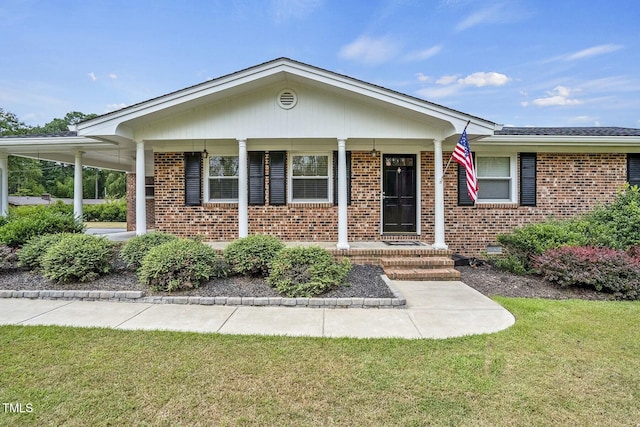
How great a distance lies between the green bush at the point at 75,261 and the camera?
18.6ft

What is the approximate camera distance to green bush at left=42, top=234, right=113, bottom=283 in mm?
5672

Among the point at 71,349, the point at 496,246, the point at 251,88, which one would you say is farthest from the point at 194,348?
the point at 496,246

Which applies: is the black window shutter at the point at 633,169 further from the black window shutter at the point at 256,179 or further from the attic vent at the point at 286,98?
the black window shutter at the point at 256,179

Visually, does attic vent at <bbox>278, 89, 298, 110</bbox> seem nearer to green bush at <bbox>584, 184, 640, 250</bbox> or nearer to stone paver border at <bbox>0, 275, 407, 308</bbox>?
stone paver border at <bbox>0, 275, 407, 308</bbox>

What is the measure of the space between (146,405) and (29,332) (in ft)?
7.80

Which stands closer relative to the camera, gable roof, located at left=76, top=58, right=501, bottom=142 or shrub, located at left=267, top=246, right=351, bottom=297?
shrub, located at left=267, top=246, right=351, bottom=297

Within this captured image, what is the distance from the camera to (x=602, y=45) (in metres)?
13.3

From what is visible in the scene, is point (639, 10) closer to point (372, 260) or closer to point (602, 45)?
point (602, 45)

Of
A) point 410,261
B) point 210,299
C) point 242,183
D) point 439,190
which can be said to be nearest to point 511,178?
point 439,190

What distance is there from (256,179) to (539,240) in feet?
21.6

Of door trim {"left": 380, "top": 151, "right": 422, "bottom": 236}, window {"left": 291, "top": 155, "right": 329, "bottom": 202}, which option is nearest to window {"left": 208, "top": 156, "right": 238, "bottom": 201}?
window {"left": 291, "top": 155, "right": 329, "bottom": 202}

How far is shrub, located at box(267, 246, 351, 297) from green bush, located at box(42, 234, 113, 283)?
3018 mm

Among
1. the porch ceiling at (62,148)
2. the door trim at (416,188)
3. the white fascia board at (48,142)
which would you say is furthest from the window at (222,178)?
the door trim at (416,188)

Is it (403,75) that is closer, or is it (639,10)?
(639,10)
